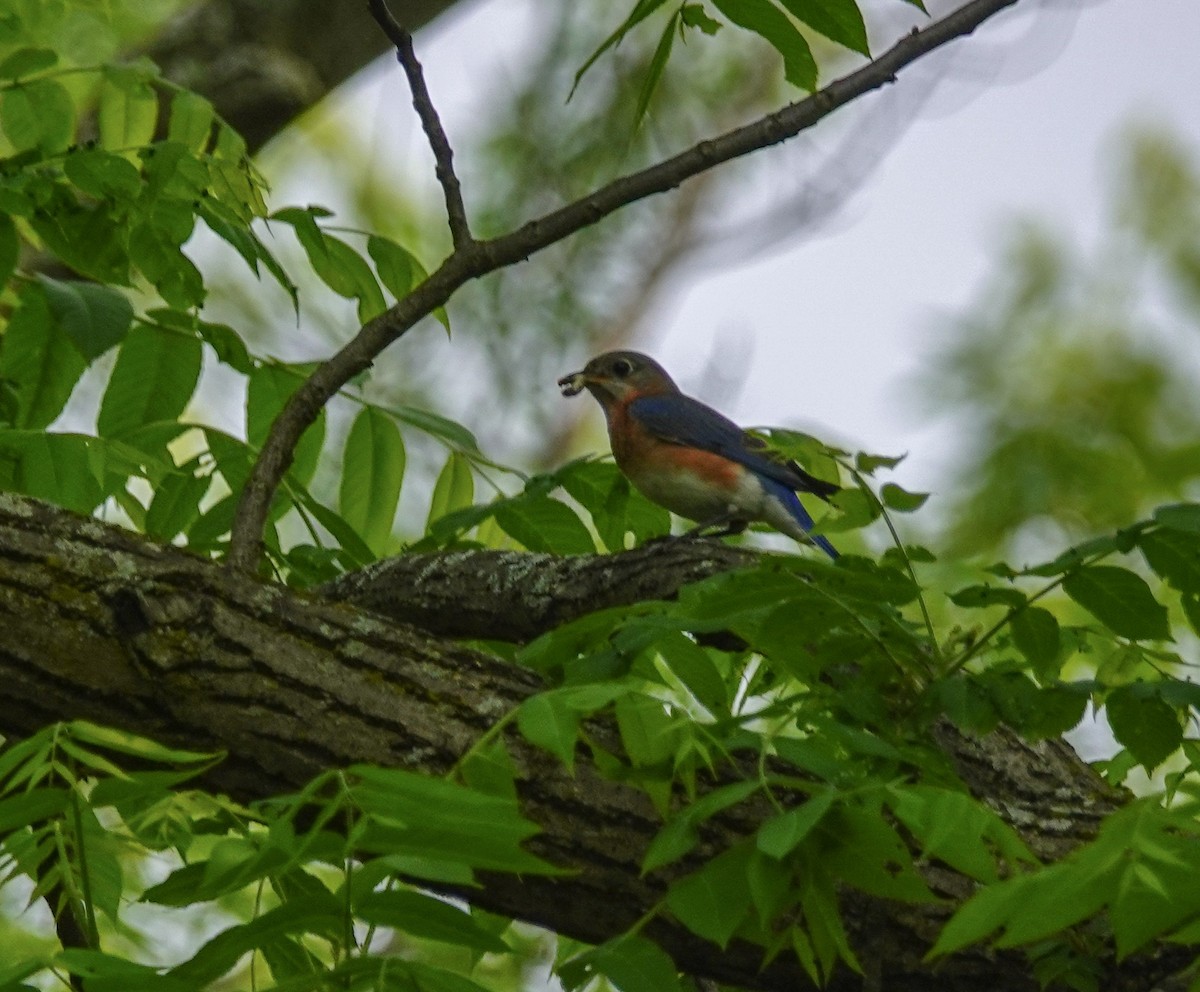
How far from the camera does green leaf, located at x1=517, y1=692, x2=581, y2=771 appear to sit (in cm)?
208

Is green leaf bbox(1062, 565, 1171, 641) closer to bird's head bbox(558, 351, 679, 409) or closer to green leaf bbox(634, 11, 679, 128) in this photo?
green leaf bbox(634, 11, 679, 128)

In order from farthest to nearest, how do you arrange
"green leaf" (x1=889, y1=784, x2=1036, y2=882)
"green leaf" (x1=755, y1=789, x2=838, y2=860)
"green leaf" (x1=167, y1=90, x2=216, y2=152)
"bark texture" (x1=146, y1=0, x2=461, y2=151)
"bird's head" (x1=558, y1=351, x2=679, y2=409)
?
"bird's head" (x1=558, y1=351, x2=679, y2=409), "bark texture" (x1=146, y1=0, x2=461, y2=151), "green leaf" (x1=167, y1=90, x2=216, y2=152), "green leaf" (x1=889, y1=784, x2=1036, y2=882), "green leaf" (x1=755, y1=789, x2=838, y2=860)

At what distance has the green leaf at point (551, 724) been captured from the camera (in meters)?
2.08

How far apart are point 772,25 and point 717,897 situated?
4.86ft

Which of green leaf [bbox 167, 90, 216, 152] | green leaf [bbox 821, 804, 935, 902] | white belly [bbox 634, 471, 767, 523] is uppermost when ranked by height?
white belly [bbox 634, 471, 767, 523]

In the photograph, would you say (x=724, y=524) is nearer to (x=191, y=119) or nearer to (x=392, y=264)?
(x=392, y=264)

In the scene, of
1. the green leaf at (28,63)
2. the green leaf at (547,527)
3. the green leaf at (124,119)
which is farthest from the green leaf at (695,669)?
the green leaf at (124,119)

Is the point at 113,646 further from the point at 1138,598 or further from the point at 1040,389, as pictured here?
the point at 1040,389

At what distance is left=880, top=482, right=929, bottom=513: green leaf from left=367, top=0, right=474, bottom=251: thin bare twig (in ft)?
4.14

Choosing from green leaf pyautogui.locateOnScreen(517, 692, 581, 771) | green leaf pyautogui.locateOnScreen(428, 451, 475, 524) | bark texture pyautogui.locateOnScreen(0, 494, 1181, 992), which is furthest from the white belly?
green leaf pyautogui.locateOnScreen(517, 692, 581, 771)

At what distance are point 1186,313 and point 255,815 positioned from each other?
4.54 metres

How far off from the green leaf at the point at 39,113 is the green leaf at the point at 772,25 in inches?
83.1

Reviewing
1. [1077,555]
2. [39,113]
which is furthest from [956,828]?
[39,113]

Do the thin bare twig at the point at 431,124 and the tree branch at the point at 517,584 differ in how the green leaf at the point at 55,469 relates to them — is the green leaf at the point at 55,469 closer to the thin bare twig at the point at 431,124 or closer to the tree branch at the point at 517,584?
the tree branch at the point at 517,584
